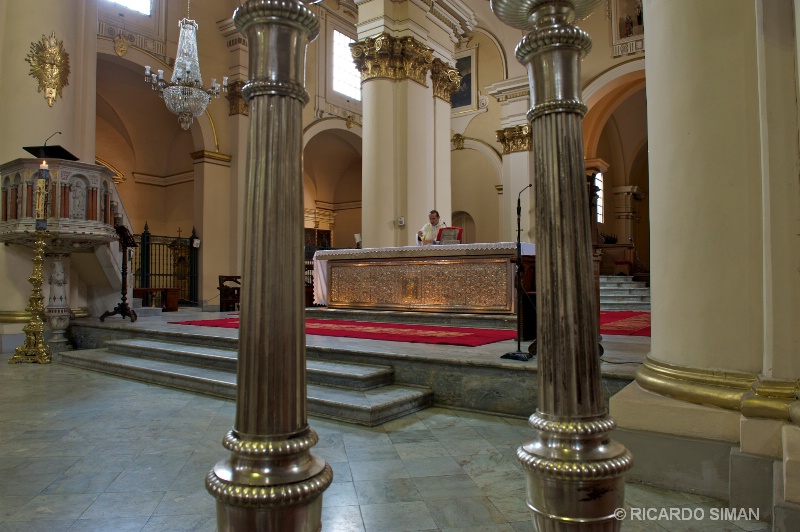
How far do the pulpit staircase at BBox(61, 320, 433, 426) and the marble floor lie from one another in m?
0.14

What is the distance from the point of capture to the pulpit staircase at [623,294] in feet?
38.4

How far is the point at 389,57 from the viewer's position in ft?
33.6

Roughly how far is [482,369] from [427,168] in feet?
23.4

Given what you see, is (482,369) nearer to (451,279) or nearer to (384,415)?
(384,415)

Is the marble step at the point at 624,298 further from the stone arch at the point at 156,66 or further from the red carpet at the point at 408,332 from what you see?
the stone arch at the point at 156,66

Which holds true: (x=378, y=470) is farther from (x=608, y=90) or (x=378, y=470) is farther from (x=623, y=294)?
(x=608, y=90)

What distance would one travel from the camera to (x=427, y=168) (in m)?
10.6

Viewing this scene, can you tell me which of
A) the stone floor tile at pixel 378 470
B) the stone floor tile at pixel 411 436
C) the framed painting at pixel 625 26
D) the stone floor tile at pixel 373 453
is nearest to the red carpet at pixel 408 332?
the stone floor tile at pixel 411 436

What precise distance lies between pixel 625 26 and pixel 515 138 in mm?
3832

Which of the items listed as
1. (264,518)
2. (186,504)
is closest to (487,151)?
(186,504)

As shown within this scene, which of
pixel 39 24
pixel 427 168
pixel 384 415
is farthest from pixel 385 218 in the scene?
pixel 384 415

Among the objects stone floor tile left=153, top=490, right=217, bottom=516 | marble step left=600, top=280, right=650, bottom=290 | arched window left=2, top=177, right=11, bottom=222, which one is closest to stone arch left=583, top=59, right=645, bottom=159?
marble step left=600, top=280, right=650, bottom=290

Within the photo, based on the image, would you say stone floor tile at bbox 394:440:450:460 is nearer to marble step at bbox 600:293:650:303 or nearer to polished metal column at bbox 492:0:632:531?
polished metal column at bbox 492:0:632:531

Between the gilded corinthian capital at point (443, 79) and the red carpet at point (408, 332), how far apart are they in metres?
5.77
